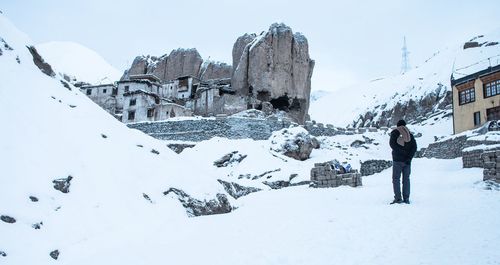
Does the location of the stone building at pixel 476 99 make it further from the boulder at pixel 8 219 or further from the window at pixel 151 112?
the boulder at pixel 8 219

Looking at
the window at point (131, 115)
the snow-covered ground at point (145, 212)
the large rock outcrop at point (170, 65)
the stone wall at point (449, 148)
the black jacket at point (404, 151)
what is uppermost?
the large rock outcrop at point (170, 65)

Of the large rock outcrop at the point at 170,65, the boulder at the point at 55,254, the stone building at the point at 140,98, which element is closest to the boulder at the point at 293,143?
the stone building at the point at 140,98

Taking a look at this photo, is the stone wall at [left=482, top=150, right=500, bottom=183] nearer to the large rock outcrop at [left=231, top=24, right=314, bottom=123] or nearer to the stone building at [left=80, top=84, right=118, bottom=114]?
the large rock outcrop at [left=231, top=24, right=314, bottom=123]

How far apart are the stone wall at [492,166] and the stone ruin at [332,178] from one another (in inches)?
177

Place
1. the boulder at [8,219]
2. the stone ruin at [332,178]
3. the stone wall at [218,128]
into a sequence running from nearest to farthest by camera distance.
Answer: the boulder at [8,219] → the stone ruin at [332,178] → the stone wall at [218,128]

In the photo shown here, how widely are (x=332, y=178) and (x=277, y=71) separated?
129 ft

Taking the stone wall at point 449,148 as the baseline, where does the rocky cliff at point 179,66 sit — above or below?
above

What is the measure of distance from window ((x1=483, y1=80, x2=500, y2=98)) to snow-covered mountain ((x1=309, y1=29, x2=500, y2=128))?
22928 mm

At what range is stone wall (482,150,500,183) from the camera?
35.3 ft

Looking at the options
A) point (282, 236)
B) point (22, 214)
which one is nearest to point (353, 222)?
point (282, 236)

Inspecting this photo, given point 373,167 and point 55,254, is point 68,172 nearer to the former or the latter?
point 55,254

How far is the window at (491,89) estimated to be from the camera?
113 ft

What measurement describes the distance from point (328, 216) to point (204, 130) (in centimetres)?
3441

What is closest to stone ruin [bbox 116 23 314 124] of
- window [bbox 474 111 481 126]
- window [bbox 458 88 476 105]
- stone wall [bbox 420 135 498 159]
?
window [bbox 458 88 476 105]
